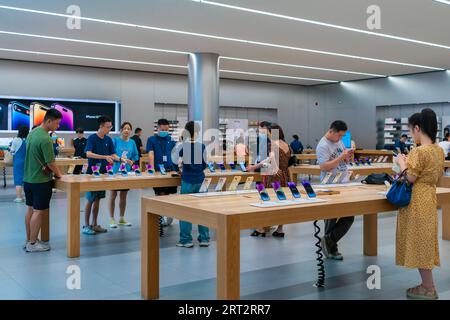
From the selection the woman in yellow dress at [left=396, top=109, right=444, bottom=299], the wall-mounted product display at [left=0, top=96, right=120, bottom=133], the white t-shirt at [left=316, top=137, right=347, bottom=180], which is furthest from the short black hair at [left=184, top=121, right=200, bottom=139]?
the wall-mounted product display at [left=0, top=96, right=120, bottom=133]

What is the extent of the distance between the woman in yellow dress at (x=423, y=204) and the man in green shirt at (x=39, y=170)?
326cm

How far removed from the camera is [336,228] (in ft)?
15.4

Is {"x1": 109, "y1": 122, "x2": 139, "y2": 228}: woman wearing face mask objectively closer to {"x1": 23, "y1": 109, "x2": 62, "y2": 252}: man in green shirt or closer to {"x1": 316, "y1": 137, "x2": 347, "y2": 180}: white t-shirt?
{"x1": 23, "y1": 109, "x2": 62, "y2": 252}: man in green shirt

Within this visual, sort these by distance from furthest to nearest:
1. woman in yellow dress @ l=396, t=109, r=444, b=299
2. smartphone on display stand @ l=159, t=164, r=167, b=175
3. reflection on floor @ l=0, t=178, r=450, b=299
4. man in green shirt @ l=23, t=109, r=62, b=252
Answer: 1. smartphone on display stand @ l=159, t=164, r=167, b=175
2. man in green shirt @ l=23, t=109, r=62, b=252
3. reflection on floor @ l=0, t=178, r=450, b=299
4. woman in yellow dress @ l=396, t=109, r=444, b=299

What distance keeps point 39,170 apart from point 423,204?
11.6ft

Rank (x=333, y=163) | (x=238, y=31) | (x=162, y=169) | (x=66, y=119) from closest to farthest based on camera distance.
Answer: (x=333, y=163) → (x=162, y=169) → (x=238, y=31) → (x=66, y=119)

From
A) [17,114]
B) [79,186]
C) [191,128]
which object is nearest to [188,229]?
[191,128]

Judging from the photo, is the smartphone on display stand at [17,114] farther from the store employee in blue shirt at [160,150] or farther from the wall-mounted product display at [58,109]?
the store employee in blue shirt at [160,150]

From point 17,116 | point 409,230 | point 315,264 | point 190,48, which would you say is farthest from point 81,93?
point 409,230

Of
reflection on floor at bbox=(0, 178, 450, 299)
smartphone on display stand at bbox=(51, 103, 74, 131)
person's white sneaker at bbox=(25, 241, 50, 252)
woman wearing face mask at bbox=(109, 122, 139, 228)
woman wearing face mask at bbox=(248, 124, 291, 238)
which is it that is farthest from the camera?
smartphone on display stand at bbox=(51, 103, 74, 131)

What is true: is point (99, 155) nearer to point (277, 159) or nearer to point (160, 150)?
point (160, 150)

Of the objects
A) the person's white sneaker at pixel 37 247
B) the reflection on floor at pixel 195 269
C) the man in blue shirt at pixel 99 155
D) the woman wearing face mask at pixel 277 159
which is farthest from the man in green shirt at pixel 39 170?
the woman wearing face mask at pixel 277 159

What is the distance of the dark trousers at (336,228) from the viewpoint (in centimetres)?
467

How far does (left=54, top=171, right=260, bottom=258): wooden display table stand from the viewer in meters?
4.82
